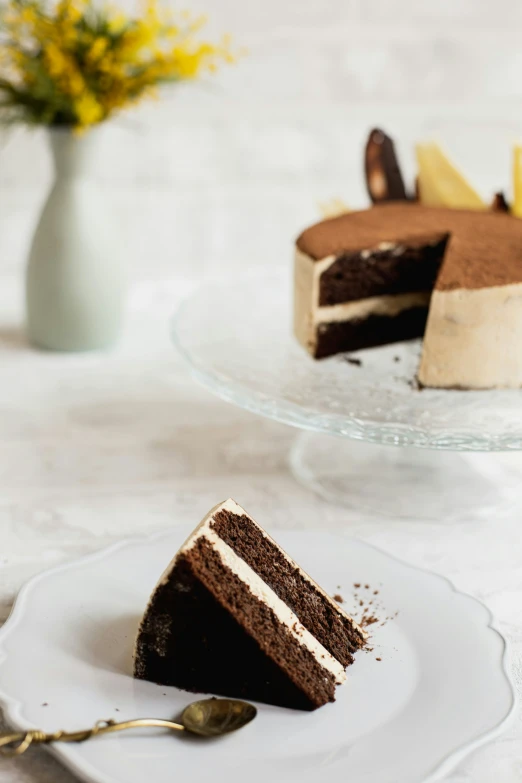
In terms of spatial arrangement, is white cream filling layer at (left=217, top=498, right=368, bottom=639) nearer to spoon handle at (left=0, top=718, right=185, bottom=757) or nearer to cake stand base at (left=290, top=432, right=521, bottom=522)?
spoon handle at (left=0, top=718, right=185, bottom=757)

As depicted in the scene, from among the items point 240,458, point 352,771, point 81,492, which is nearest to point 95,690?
point 352,771

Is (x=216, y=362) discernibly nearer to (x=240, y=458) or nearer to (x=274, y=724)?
(x=240, y=458)

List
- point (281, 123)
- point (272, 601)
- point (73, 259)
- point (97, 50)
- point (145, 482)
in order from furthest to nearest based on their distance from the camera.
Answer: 1. point (281, 123)
2. point (73, 259)
3. point (97, 50)
4. point (145, 482)
5. point (272, 601)

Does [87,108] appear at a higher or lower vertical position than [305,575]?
higher

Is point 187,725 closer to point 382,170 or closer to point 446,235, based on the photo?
point 446,235

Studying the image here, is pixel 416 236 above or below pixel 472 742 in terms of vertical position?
above

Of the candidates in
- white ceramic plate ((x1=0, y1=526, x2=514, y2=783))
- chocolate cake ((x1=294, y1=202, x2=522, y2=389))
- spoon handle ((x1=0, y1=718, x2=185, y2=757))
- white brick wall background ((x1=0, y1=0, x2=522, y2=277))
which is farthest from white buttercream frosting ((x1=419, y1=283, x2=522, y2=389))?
white brick wall background ((x1=0, y1=0, x2=522, y2=277))

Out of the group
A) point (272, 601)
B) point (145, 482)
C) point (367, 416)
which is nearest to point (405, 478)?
point (367, 416)
